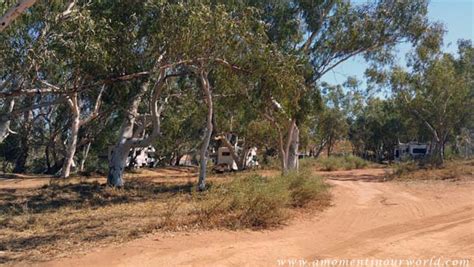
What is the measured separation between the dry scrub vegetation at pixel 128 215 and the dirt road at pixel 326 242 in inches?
23.5

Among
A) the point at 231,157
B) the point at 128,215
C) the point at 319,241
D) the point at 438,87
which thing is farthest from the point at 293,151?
the point at 231,157

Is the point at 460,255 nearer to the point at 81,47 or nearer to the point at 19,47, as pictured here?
the point at 81,47

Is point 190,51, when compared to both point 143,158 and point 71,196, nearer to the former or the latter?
point 71,196

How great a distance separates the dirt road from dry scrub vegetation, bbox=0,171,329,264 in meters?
0.60

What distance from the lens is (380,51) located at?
23.4 metres

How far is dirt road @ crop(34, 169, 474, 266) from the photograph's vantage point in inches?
327

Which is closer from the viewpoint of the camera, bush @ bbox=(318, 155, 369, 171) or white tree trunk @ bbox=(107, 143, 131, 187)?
white tree trunk @ bbox=(107, 143, 131, 187)

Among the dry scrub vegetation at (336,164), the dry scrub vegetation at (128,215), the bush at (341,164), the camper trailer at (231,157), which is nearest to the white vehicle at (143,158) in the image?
the camper trailer at (231,157)

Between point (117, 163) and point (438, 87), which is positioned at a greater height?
point (438, 87)

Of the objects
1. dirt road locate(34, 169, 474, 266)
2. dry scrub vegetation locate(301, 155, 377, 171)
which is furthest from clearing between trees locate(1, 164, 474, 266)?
dry scrub vegetation locate(301, 155, 377, 171)

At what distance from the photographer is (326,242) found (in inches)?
384

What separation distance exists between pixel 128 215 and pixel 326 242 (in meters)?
5.54

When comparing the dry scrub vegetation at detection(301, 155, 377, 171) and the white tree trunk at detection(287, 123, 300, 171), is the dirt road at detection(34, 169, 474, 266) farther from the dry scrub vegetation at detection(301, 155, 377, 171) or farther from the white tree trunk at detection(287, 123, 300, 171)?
the dry scrub vegetation at detection(301, 155, 377, 171)

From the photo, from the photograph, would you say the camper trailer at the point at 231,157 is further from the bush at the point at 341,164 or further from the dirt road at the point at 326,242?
the dirt road at the point at 326,242
